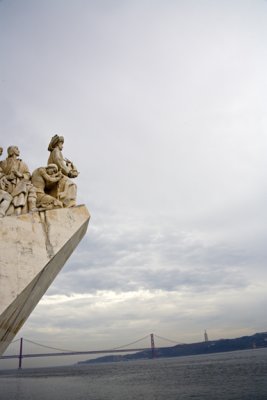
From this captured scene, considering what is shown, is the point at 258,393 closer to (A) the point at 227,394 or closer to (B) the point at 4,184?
(A) the point at 227,394

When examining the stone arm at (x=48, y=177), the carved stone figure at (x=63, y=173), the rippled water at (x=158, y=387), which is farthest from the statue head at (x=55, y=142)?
the rippled water at (x=158, y=387)

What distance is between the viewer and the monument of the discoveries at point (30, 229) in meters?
4.60

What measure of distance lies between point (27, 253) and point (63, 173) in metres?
2.27

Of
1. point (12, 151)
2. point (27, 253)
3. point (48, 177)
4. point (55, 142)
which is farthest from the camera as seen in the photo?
point (55, 142)

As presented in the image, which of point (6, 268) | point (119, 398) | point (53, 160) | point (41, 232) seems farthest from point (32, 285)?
point (119, 398)

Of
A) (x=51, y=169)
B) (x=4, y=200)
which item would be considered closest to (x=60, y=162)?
(x=51, y=169)

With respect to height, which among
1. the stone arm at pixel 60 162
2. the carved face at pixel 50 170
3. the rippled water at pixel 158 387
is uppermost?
the stone arm at pixel 60 162

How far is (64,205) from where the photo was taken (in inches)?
231

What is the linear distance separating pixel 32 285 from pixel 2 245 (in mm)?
723

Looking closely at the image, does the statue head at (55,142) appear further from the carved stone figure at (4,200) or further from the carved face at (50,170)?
the carved stone figure at (4,200)

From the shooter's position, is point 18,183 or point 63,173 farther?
point 63,173

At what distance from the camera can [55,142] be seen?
6992 millimetres

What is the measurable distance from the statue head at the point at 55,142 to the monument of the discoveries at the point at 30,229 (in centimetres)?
49

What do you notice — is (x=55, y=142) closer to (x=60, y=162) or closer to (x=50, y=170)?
(x=60, y=162)
